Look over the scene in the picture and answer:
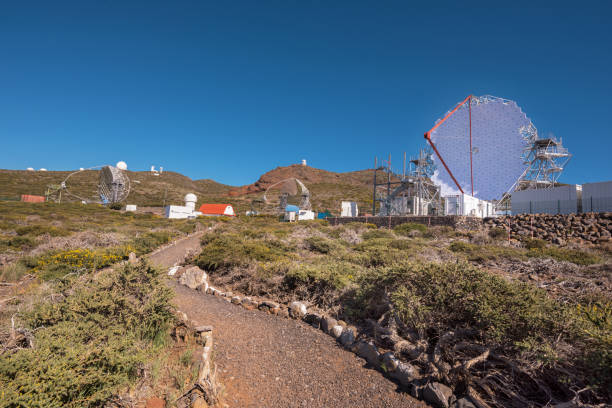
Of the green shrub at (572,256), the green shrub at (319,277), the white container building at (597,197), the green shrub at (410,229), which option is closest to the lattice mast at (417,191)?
the green shrub at (410,229)

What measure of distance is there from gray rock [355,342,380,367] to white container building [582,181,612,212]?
733 inches

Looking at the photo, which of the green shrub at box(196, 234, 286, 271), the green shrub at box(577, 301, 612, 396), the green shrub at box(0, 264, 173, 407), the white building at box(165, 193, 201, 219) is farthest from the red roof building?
the green shrub at box(577, 301, 612, 396)

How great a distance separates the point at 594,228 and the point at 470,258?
30.7 ft

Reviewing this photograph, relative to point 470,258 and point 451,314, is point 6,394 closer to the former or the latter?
point 451,314

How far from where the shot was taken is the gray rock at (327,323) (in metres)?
5.11

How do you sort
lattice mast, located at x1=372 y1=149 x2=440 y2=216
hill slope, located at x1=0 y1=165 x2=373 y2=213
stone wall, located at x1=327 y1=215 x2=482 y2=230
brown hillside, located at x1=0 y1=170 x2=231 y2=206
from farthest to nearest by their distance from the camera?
hill slope, located at x1=0 y1=165 x2=373 y2=213 < brown hillside, located at x1=0 y1=170 x2=231 y2=206 < lattice mast, located at x1=372 y1=149 x2=440 y2=216 < stone wall, located at x1=327 y1=215 x2=482 y2=230

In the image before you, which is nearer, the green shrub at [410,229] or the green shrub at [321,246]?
the green shrub at [321,246]

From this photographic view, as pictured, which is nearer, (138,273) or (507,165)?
(138,273)

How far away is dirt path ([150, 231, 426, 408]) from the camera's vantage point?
332 cm

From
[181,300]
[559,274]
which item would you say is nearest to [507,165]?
[559,274]

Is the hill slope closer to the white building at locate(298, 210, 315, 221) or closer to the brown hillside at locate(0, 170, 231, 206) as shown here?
the brown hillside at locate(0, 170, 231, 206)

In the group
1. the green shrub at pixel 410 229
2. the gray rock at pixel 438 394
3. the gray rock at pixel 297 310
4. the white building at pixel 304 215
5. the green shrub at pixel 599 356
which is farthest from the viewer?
the white building at pixel 304 215

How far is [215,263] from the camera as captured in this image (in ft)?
28.9

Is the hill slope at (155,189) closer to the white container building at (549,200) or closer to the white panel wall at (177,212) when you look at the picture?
the white panel wall at (177,212)
